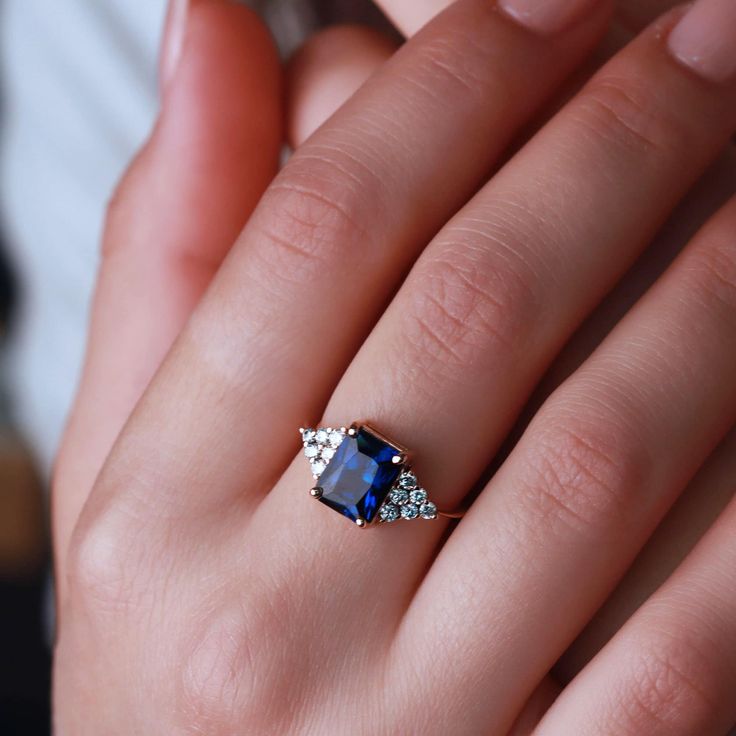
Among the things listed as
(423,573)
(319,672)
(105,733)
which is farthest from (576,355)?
(105,733)

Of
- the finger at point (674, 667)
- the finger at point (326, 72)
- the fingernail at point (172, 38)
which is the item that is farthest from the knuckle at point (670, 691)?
the fingernail at point (172, 38)

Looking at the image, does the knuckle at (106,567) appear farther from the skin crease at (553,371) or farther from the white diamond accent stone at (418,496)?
the white diamond accent stone at (418,496)

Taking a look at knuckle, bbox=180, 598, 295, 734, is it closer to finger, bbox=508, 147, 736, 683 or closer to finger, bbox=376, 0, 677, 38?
finger, bbox=508, 147, 736, 683

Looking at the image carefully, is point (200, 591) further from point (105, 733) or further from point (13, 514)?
point (13, 514)

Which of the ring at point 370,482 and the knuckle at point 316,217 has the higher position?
the knuckle at point 316,217

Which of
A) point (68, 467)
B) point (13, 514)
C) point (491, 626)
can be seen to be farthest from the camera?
point (13, 514)

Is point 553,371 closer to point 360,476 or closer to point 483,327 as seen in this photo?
point 483,327

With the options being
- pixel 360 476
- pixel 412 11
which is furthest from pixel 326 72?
pixel 360 476
